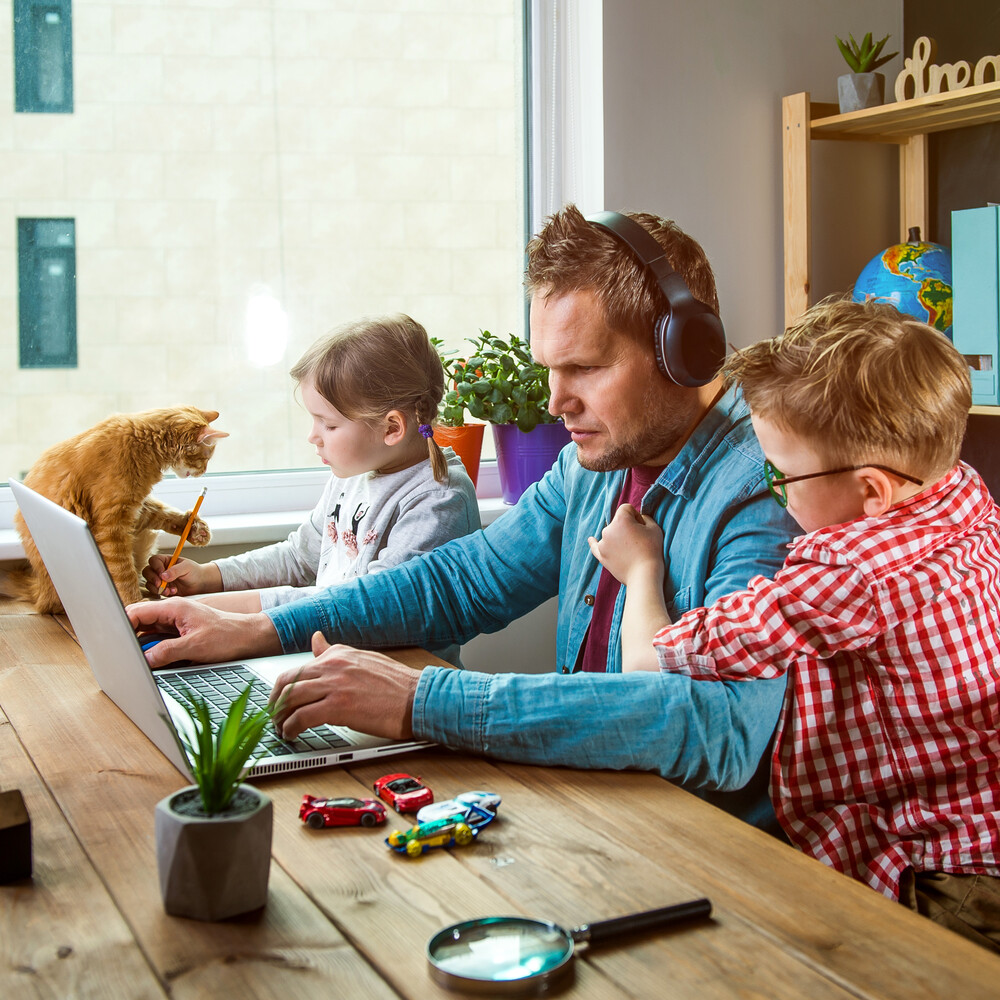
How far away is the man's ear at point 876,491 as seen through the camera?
1032 millimetres

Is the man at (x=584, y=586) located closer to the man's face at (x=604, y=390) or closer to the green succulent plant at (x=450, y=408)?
the man's face at (x=604, y=390)

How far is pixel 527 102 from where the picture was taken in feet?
8.08

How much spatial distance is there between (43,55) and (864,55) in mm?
1644

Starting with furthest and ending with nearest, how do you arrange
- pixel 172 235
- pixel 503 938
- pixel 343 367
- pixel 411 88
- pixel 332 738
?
1. pixel 411 88
2. pixel 172 235
3. pixel 343 367
4. pixel 332 738
5. pixel 503 938

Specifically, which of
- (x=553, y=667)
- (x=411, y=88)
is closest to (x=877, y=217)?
(x=411, y=88)

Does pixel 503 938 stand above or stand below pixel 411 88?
below

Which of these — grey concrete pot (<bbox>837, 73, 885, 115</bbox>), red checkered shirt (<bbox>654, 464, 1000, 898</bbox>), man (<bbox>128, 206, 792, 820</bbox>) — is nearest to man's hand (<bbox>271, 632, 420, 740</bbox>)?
man (<bbox>128, 206, 792, 820</bbox>)

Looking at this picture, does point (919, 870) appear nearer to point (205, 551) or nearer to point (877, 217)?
point (205, 551)

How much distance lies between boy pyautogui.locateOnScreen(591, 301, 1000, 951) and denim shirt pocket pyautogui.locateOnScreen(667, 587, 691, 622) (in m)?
0.06

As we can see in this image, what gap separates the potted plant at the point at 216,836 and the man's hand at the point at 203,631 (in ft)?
1.90

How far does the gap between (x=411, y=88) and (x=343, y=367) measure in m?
0.99

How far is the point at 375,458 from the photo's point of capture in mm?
1714

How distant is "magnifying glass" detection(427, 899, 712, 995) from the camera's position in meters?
0.60

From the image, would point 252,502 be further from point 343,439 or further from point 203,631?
point 203,631
